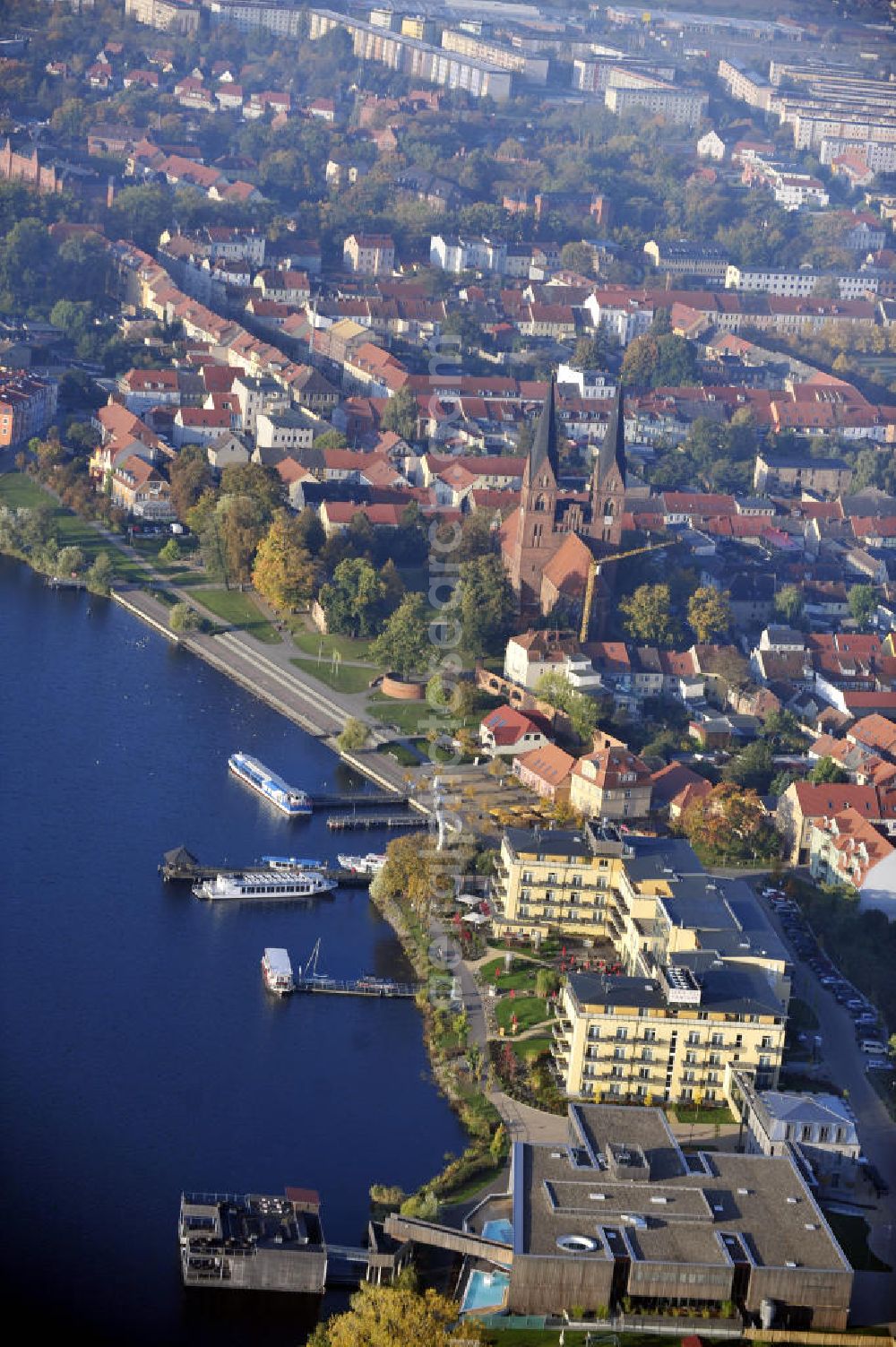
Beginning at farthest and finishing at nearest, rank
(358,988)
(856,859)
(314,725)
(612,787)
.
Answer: (314,725)
(612,787)
(856,859)
(358,988)

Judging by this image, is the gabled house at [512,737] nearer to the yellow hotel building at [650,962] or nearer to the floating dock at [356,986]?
the yellow hotel building at [650,962]

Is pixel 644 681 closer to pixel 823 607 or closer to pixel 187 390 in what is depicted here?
pixel 823 607

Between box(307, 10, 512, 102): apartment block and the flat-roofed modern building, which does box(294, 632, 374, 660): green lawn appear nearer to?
the flat-roofed modern building

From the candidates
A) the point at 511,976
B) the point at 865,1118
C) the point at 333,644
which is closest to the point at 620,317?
the point at 333,644

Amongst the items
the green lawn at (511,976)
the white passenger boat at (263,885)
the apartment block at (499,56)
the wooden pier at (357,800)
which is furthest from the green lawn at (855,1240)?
the apartment block at (499,56)

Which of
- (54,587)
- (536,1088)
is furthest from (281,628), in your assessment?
(536,1088)

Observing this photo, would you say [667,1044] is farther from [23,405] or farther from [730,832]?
[23,405]

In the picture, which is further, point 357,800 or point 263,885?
point 357,800
